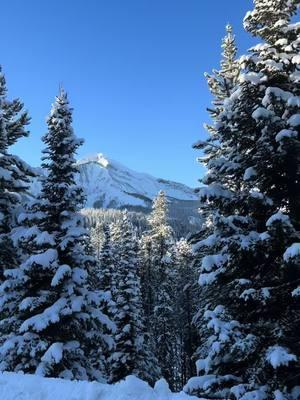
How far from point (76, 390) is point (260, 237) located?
5082mm

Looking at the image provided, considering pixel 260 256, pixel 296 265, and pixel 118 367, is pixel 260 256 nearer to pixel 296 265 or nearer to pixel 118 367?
pixel 296 265

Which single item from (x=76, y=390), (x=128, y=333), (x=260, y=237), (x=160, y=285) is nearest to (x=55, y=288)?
(x=260, y=237)

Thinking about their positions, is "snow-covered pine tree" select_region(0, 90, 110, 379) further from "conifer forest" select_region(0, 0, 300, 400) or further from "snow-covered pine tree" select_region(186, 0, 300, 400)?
"snow-covered pine tree" select_region(186, 0, 300, 400)

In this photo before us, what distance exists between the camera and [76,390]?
6.80m

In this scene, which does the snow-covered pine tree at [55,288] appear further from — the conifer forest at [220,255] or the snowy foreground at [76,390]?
the snowy foreground at [76,390]

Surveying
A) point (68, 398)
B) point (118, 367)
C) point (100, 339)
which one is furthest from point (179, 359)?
point (68, 398)

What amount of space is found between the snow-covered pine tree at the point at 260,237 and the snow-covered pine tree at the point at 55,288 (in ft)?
16.2

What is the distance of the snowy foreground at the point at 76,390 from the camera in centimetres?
631

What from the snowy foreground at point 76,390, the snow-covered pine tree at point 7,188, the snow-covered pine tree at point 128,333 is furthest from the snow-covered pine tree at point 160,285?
the snowy foreground at point 76,390

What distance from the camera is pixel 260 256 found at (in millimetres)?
10828

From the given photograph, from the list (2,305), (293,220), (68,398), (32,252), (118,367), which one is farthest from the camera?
(118,367)

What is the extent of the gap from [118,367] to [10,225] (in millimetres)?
15821

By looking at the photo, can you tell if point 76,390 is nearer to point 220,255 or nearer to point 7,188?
point 220,255

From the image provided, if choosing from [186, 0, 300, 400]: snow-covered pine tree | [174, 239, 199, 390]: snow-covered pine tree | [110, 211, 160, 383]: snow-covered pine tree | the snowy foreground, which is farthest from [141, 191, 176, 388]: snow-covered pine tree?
the snowy foreground
